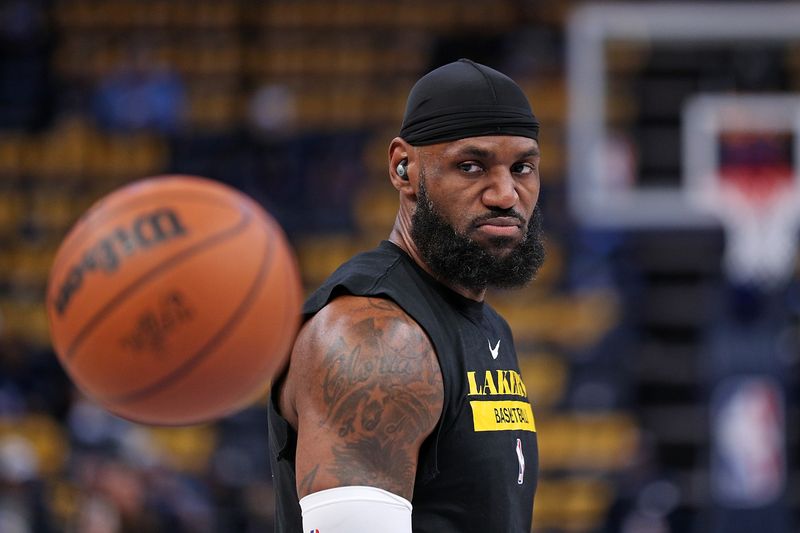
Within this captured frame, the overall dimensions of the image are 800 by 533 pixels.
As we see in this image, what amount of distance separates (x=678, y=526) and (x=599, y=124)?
3268mm

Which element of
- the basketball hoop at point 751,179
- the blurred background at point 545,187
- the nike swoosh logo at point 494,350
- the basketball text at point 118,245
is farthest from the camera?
the basketball hoop at point 751,179

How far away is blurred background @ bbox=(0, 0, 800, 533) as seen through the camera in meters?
9.55

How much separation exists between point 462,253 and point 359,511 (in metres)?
0.60

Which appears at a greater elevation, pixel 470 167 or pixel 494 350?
pixel 470 167

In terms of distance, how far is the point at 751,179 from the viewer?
33.3 ft

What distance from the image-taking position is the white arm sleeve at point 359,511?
2.23 metres

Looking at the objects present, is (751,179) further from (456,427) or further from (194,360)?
(456,427)

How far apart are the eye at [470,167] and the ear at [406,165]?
11 centimetres

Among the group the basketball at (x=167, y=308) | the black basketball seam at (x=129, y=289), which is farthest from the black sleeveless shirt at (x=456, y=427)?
the black basketball seam at (x=129, y=289)

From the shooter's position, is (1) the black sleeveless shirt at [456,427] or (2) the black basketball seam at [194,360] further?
(2) the black basketball seam at [194,360]

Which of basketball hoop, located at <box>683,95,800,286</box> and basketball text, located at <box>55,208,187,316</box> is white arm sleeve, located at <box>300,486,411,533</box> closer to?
basketball text, located at <box>55,208,187,316</box>

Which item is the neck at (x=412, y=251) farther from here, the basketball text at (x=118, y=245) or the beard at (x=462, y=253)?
the basketball text at (x=118, y=245)

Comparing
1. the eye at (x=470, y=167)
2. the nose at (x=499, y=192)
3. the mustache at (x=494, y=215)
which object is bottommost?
the mustache at (x=494, y=215)

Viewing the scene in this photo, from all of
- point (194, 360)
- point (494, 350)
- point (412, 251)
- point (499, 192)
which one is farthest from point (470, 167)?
point (194, 360)
